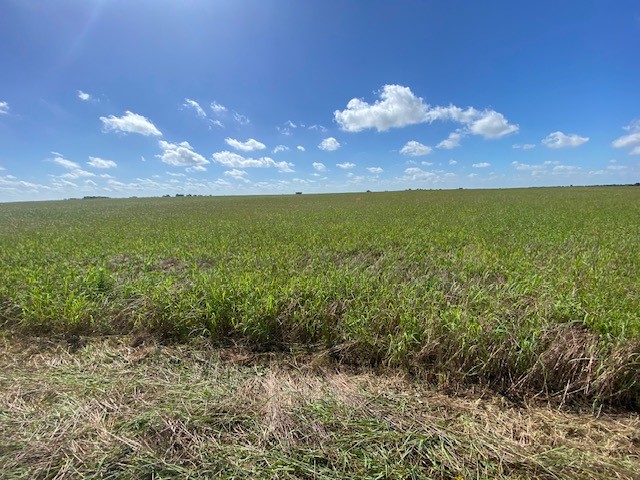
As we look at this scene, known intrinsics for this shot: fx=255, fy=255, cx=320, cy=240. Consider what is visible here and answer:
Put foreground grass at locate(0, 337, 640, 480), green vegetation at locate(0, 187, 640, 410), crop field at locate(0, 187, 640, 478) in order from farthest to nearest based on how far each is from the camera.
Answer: green vegetation at locate(0, 187, 640, 410) < crop field at locate(0, 187, 640, 478) < foreground grass at locate(0, 337, 640, 480)

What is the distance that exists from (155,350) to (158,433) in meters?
1.44

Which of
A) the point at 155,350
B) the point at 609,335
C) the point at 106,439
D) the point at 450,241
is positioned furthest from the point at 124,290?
the point at 450,241

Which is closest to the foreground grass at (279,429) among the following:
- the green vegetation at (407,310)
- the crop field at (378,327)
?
the crop field at (378,327)

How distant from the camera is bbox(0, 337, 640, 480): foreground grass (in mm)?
1774

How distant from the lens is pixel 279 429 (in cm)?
205

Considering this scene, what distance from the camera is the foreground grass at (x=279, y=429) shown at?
177 centimetres

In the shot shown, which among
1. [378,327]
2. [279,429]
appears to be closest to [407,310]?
[378,327]

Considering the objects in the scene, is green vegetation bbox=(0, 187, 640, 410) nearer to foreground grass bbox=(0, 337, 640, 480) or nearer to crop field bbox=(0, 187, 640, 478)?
crop field bbox=(0, 187, 640, 478)

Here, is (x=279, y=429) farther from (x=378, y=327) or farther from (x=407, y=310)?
(x=407, y=310)

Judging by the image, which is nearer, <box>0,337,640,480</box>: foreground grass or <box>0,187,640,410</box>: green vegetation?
<box>0,337,640,480</box>: foreground grass

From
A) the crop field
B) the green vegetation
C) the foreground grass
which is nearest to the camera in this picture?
the foreground grass

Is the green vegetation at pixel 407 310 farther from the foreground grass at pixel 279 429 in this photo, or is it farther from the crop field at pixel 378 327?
the foreground grass at pixel 279 429

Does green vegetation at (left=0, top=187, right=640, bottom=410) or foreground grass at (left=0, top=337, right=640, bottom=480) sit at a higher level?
green vegetation at (left=0, top=187, right=640, bottom=410)

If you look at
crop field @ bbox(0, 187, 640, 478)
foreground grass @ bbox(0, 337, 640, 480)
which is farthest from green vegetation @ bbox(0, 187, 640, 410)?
foreground grass @ bbox(0, 337, 640, 480)
